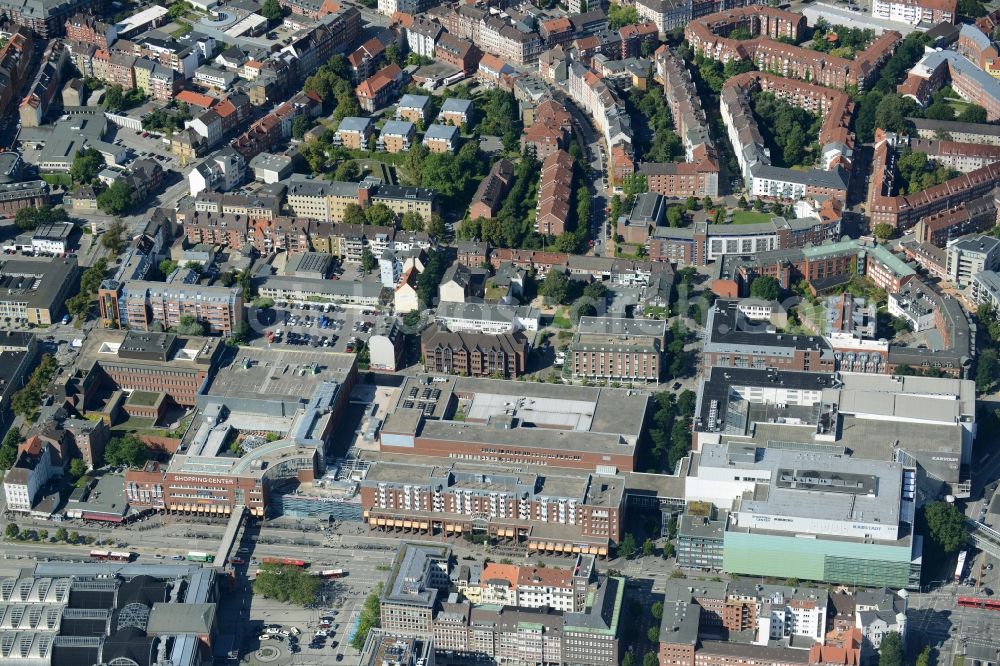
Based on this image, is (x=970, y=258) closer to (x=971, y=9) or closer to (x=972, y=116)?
(x=972, y=116)

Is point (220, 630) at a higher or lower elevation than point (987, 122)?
lower

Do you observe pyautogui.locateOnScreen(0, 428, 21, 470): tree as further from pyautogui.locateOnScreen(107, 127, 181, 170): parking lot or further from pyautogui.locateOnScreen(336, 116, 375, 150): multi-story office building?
pyautogui.locateOnScreen(336, 116, 375, 150): multi-story office building

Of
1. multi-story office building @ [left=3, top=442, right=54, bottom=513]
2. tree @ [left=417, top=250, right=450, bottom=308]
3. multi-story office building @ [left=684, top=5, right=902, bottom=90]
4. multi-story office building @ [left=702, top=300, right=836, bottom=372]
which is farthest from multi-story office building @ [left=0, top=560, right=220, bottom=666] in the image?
multi-story office building @ [left=684, top=5, right=902, bottom=90]

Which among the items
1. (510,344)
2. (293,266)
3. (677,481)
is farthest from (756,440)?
(293,266)

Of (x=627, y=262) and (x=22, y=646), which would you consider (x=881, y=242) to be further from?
(x=22, y=646)

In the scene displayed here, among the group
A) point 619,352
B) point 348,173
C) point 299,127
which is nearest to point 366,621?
point 619,352

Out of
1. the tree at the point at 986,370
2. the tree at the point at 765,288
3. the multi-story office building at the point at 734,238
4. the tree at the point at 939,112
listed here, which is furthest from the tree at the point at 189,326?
the tree at the point at 939,112
